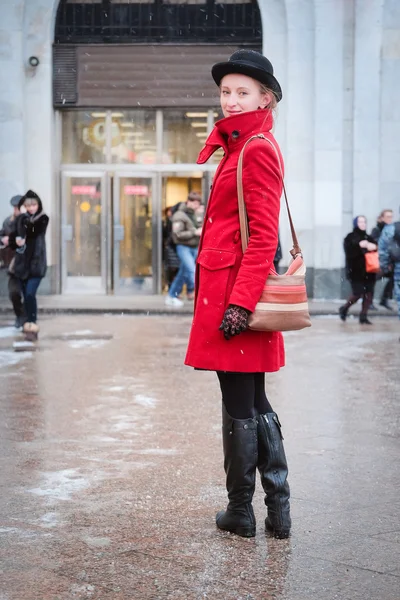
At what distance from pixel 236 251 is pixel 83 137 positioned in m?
19.1

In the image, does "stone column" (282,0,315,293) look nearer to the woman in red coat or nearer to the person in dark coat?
the person in dark coat

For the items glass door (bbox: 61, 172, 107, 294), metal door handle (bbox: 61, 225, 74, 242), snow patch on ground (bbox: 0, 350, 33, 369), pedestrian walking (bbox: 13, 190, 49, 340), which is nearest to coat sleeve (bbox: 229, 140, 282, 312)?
snow patch on ground (bbox: 0, 350, 33, 369)

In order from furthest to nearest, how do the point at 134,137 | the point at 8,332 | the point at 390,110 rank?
the point at 134,137 → the point at 390,110 → the point at 8,332

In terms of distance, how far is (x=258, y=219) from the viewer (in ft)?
15.5

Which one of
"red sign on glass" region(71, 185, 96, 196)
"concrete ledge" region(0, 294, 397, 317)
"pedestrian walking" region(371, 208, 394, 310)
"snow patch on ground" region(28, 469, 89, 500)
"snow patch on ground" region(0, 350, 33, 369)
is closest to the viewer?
"snow patch on ground" region(28, 469, 89, 500)

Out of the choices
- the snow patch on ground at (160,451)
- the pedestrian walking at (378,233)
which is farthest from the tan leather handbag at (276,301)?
the pedestrian walking at (378,233)

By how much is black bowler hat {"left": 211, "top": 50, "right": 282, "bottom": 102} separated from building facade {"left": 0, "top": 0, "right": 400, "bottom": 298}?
17164 millimetres

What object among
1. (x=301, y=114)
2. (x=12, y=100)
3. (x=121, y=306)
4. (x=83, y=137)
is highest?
(x=12, y=100)

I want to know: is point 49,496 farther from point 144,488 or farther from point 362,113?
point 362,113

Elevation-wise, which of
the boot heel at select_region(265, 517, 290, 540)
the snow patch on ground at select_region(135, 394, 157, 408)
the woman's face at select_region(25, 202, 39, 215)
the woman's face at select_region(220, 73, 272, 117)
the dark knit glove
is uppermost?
the woman's face at select_region(220, 73, 272, 117)

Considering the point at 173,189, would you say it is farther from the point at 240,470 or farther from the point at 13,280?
the point at 240,470

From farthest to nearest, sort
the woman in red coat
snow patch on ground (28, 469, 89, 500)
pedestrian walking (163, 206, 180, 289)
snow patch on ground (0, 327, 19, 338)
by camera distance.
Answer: pedestrian walking (163, 206, 180, 289) → snow patch on ground (0, 327, 19, 338) → snow patch on ground (28, 469, 89, 500) → the woman in red coat

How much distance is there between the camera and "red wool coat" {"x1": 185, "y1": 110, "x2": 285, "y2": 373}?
4715 mm

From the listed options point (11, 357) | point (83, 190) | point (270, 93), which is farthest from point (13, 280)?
point (270, 93)
